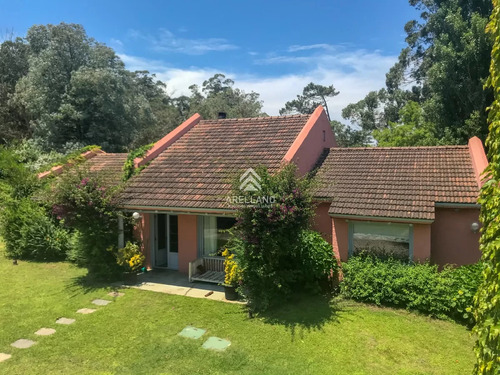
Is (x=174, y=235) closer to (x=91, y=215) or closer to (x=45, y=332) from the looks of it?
(x=91, y=215)

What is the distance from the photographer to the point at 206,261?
1349 centimetres

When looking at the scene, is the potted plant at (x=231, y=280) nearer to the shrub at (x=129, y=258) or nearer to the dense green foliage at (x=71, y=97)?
the shrub at (x=129, y=258)

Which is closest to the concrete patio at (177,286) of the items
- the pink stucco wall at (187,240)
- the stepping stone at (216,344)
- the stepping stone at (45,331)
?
the pink stucco wall at (187,240)

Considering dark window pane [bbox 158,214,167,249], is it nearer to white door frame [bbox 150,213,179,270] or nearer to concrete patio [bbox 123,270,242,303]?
white door frame [bbox 150,213,179,270]

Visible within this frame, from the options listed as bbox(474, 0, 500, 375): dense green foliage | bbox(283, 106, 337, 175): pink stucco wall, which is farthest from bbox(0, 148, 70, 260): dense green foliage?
bbox(474, 0, 500, 375): dense green foliage

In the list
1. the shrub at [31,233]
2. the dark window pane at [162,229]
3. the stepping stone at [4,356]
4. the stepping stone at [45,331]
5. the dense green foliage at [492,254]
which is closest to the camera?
the dense green foliage at [492,254]

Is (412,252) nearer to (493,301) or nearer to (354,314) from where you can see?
(354,314)

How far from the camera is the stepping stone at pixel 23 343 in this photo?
809cm

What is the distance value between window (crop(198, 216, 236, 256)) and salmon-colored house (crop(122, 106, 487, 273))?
0.04m

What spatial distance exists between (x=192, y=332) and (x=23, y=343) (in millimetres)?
4210

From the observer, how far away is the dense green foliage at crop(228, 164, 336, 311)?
371 inches

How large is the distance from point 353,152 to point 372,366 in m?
10.6

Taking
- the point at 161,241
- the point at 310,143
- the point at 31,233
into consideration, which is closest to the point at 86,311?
the point at 161,241

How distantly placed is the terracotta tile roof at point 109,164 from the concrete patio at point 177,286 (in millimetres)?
5475
